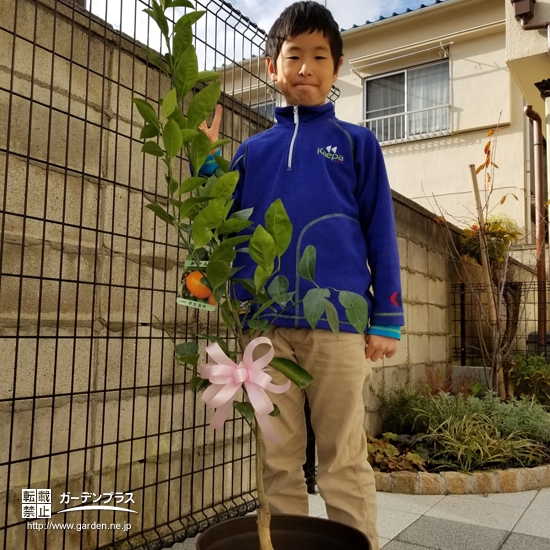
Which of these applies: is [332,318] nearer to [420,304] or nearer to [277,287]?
[277,287]

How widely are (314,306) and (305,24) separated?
3.03 feet

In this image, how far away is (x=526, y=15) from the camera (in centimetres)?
446

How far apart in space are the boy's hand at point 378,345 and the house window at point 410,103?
7131 millimetres

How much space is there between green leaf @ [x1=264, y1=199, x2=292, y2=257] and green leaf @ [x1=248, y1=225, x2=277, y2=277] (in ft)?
0.05

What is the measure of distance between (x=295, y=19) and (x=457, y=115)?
709 centimetres

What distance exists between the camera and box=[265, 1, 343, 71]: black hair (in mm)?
1441

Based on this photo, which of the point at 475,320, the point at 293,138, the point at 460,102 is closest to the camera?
the point at 293,138

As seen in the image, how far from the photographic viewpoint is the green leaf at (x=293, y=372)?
3.07 feet

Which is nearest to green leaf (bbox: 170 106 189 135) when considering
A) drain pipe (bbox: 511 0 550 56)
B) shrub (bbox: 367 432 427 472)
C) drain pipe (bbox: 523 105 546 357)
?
shrub (bbox: 367 432 427 472)

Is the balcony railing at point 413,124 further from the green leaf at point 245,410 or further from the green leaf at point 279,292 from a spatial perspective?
the green leaf at point 245,410

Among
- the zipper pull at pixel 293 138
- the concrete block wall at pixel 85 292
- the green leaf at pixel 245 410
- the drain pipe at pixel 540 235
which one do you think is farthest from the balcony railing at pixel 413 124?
the green leaf at pixel 245 410

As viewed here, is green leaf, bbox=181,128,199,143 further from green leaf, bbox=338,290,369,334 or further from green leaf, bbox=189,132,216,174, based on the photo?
green leaf, bbox=338,290,369,334

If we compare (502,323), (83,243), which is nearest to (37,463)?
(83,243)

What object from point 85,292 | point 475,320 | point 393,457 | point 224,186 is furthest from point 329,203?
point 475,320
